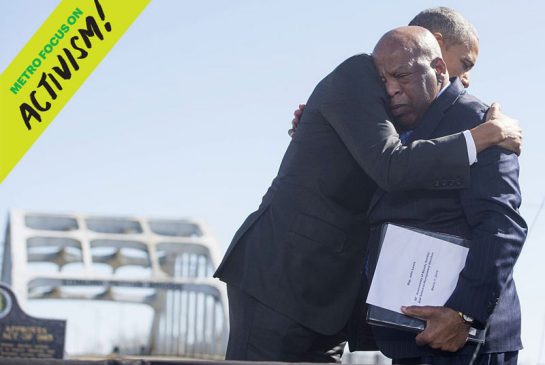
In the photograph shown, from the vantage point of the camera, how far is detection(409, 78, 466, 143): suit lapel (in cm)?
351

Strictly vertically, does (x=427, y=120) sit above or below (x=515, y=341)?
above

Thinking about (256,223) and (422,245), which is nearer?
(422,245)

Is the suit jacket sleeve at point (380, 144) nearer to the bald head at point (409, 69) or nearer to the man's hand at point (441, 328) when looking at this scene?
the bald head at point (409, 69)

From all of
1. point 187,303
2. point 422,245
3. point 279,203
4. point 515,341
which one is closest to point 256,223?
point 279,203

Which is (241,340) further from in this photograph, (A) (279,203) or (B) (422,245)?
(B) (422,245)

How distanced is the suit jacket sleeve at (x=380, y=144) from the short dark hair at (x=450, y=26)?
0.57 m

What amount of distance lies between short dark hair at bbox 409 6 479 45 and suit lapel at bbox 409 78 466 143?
510mm

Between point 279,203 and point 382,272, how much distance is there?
46cm

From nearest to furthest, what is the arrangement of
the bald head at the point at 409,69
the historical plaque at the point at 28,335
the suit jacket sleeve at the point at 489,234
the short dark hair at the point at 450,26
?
1. the suit jacket sleeve at the point at 489,234
2. the bald head at the point at 409,69
3. the short dark hair at the point at 450,26
4. the historical plaque at the point at 28,335

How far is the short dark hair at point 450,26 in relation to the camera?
402cm

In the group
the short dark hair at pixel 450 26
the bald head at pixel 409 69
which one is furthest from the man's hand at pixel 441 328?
the short dark hair at pixel 450 26

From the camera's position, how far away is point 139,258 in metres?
59.1

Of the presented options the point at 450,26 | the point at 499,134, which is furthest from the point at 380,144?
the point at 450,26

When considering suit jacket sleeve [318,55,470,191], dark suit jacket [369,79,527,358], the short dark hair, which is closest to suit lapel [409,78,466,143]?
dark suit jacket [369,79,527,358]
